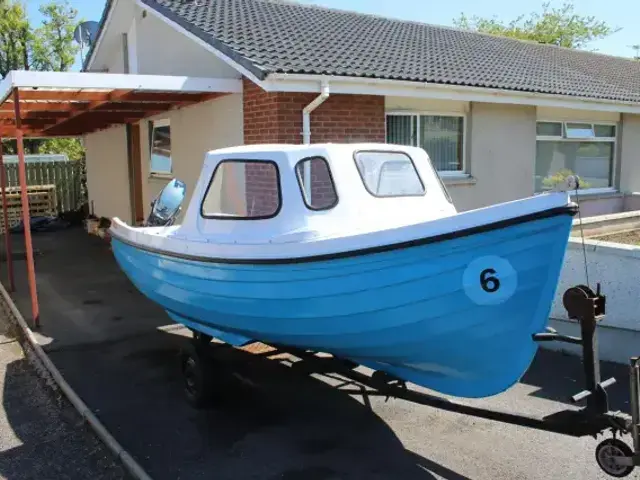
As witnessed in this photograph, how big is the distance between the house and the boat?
2.09 feet

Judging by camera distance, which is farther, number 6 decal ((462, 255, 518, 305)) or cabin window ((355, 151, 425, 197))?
cabin window ((355, 151, 425, 197))

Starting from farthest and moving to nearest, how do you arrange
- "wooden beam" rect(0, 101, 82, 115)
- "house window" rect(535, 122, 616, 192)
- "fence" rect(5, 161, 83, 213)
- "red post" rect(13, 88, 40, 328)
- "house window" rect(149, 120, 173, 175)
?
1. "fence" rect(5, 161, 83, 213)
2. "house window" rect(535, 122, 616, 192)
3. "house window" rect(149, 120, 173, 175)
4. "wooden beam" rect(0, 101, 82, 115)
5. "red post" rect(13, 88, 40, 328)

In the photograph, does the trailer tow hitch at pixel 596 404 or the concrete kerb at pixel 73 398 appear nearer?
the trailer tow hitch at pixel 596 404

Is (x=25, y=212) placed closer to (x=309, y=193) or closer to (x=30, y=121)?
(x=309, y=193)

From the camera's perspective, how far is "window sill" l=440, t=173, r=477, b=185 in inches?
389

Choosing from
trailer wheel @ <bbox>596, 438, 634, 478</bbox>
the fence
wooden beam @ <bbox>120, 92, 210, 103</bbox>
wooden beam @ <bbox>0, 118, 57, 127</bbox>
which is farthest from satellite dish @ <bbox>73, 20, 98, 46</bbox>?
trailer wheel @ <bbox>596, 438, 634, 478</bbox>

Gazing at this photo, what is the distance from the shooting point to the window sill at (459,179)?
989 centimetres

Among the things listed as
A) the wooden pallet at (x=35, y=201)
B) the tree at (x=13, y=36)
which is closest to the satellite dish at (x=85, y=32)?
the wooden pallet at (x=35, y=201)

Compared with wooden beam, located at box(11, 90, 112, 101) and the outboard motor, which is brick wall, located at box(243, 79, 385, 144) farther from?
wooden beam, located at box(11, 90, 112, 101)

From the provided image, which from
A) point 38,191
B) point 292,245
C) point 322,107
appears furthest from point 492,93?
point 38,191

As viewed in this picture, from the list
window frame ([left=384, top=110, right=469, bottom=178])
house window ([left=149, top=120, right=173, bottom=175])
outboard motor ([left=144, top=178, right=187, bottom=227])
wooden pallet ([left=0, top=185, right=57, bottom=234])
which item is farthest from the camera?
wooden pallet ([left=0, top=185, right=57, bottom=234])

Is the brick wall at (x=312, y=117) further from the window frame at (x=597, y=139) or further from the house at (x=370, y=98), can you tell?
the window frame at (x=597, y=139)

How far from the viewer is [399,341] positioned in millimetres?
3930

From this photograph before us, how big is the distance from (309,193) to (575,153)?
938 centimetres
